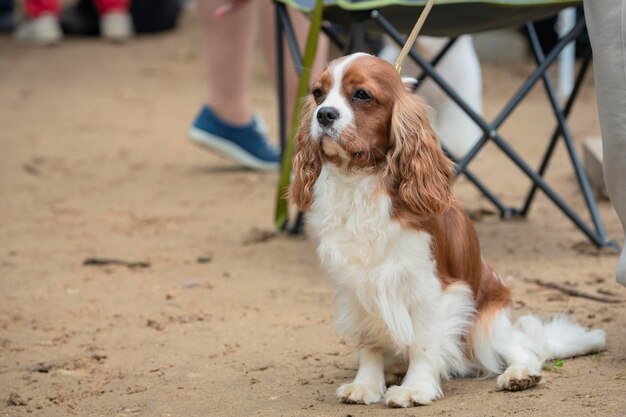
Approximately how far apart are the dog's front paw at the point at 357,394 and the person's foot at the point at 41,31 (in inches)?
294

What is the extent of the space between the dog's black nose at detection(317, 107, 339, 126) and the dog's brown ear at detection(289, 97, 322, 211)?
19 centimetres

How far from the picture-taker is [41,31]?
32.6 ft

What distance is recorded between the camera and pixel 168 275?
471 centimetres

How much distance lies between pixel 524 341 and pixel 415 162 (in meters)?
0.69

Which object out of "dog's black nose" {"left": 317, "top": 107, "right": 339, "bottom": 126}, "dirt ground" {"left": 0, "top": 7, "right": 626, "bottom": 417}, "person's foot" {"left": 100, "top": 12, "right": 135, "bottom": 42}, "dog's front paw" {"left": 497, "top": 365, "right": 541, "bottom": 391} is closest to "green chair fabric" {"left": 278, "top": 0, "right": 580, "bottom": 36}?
"dirt ground" {"left": 0, "top": 7, "right": 626, "bottom": 417}

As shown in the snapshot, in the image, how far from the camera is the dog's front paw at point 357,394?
10.3 ft

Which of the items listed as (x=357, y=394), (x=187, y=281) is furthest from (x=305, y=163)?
(x=187, y=281)

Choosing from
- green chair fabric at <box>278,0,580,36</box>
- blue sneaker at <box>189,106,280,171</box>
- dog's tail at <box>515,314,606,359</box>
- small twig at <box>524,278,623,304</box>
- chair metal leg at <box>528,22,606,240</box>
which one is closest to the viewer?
dog's tail at <box>515,314,606,359</box>

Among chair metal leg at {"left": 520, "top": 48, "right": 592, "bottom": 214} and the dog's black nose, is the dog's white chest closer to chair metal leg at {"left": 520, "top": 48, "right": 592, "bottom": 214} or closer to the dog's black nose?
the dog's black nose

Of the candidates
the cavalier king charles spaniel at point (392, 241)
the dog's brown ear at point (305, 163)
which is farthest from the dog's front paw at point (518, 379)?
the dog's brown ear at point (305, 163)

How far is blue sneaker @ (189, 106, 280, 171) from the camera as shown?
6254 millimetres

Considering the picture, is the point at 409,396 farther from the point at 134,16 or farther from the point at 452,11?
the point at 134,16

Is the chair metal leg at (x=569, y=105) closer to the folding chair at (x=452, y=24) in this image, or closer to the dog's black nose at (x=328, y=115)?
the folding chair at (x=452, y=24)

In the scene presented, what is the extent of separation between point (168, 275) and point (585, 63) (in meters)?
2.05
